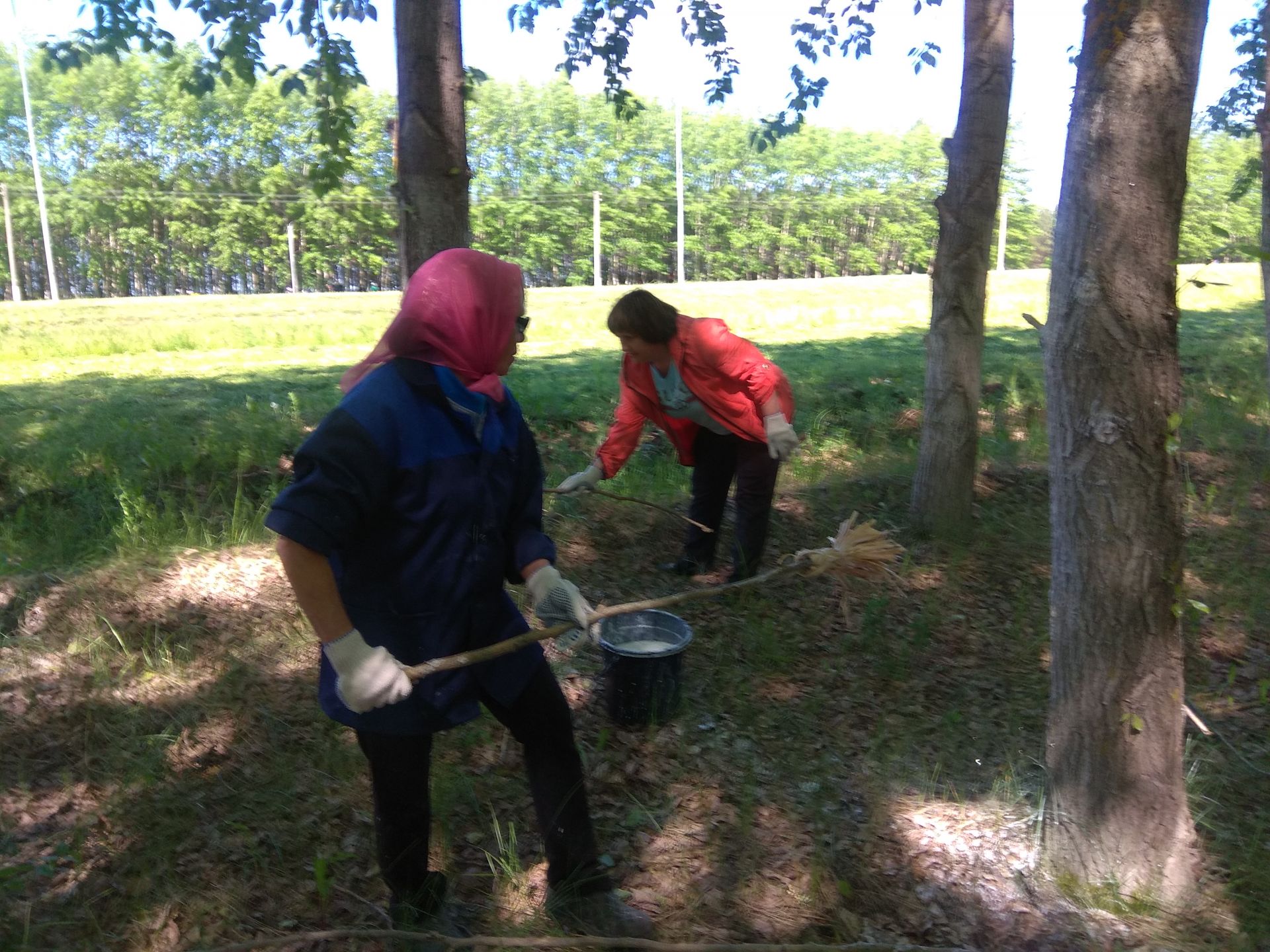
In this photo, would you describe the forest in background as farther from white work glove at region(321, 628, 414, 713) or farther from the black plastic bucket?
white work glove at region(321, 628, 414, 713)

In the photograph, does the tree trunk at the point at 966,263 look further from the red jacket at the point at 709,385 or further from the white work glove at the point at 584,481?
the white work glove at the point at 584,481

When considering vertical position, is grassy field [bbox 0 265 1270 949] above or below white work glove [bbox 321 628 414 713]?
below

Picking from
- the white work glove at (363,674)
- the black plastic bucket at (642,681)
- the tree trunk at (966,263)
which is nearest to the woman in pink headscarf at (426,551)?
the white work glove at (363,674)

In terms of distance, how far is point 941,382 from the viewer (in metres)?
5.78

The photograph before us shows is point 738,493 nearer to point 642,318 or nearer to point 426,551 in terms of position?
point 642,318

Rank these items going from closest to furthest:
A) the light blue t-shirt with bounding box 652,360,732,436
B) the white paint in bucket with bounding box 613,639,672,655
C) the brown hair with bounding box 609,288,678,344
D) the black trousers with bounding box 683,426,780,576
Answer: the white paint in bucket with bounding box 613,639,672,655 < the brown hair with bounding box 609,288,678,344 < the light blue t-shirt with bounding box 652,360,732,436 < the black trousers with bounding box 683,426,780,576

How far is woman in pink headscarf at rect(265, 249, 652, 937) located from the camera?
7.12 ft

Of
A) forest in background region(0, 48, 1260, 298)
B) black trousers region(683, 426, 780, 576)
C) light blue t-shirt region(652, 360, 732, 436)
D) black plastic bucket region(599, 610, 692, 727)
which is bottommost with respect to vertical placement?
black plastic bucket region(599, 610, 692, 727)

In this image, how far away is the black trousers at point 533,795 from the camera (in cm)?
251

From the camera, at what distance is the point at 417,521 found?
90.4 inches

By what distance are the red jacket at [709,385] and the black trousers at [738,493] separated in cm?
17

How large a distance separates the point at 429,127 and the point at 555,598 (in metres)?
3.13

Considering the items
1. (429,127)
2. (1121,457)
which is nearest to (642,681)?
(1121,457)

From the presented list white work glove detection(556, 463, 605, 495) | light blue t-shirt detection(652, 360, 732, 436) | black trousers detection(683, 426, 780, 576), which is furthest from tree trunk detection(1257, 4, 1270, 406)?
white work glove detection(556, 463, 605, 495)
